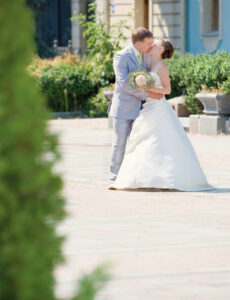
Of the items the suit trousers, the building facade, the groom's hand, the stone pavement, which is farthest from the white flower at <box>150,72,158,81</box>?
the building facade

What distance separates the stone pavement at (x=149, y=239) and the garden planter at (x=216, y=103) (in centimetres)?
527

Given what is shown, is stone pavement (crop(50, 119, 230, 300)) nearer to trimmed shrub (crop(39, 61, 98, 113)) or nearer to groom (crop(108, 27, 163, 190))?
groom (crop(108, 27, 163, 190))

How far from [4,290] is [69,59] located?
23.3 m

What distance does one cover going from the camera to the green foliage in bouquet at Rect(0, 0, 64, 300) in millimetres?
2031

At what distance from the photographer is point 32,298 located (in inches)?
81.5

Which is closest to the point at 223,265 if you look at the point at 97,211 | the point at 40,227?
the point at 97,211

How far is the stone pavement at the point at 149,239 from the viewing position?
15.5 feet

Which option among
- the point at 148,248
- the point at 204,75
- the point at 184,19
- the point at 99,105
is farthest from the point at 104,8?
the point at 148,248

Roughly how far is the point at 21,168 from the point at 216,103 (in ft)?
47.8

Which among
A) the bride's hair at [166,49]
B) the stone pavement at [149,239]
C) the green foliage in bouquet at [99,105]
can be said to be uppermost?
the bride's hair at [166,49]

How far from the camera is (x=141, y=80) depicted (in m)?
9.14

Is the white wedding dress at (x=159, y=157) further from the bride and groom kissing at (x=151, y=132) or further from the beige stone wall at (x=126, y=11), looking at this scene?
the beige stone wall at (x=126, y=11)

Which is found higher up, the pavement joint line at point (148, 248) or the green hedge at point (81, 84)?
the pavement joint line at point (148, 248)

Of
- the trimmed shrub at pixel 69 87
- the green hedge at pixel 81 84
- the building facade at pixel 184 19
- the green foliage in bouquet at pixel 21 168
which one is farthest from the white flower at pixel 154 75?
the building facade at pixel 184 19
